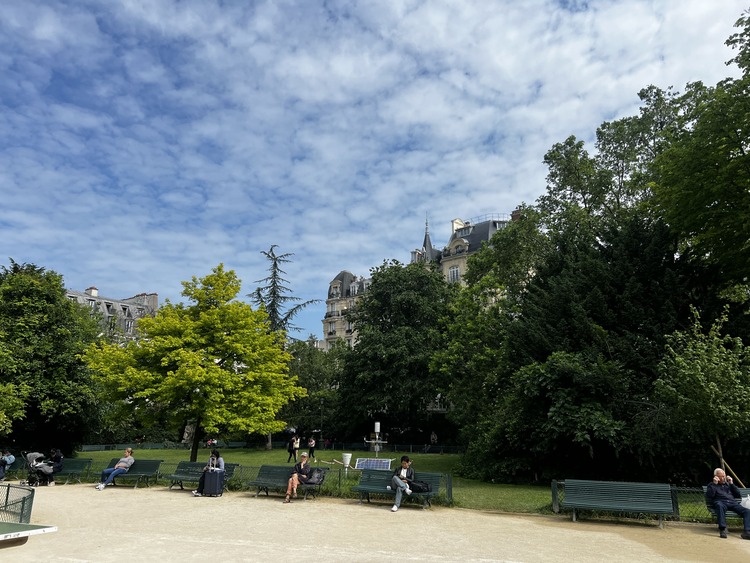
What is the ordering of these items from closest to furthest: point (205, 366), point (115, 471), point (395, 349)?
point (115, 471), point (205, 366), point (395, 349)

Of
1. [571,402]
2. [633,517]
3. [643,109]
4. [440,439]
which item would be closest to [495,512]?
[633,517]

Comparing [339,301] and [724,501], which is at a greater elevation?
[339,301]

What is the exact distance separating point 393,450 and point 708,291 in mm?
28728

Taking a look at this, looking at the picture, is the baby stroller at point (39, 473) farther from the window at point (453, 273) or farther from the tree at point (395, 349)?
the window at point (453, 273)

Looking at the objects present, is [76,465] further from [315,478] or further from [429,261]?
[429,261]

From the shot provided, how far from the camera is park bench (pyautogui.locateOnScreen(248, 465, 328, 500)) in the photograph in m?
16.3

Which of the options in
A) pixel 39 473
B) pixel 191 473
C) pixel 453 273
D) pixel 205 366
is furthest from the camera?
pixel 453 273

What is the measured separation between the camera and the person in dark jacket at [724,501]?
11297 millimetres

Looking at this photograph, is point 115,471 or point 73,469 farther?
point 73,469

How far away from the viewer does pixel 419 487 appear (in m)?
14.5

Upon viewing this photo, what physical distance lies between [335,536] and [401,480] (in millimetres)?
4144

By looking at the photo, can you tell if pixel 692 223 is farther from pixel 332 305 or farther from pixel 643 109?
pixel 332 305

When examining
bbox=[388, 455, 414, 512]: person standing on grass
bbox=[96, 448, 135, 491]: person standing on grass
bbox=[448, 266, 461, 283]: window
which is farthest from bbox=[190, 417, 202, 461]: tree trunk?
bbox=[448, 266, 461, 283]: window

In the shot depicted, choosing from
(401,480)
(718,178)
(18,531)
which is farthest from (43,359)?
(718,178)
